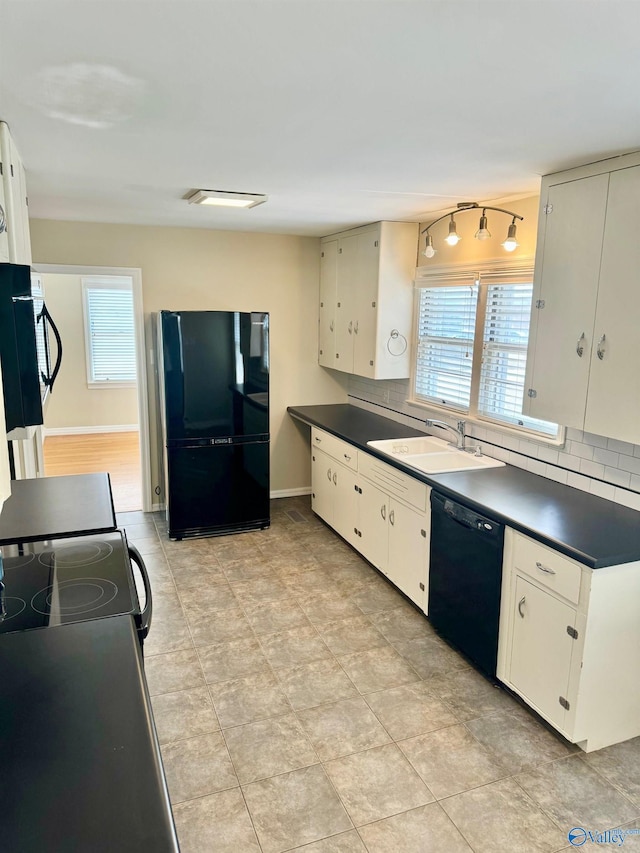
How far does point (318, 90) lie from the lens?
5.47 ft

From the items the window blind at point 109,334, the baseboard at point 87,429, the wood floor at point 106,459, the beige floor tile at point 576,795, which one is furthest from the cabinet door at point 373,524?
the baseboard at point 87,429

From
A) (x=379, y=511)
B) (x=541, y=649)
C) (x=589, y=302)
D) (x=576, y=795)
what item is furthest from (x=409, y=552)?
(x=589, y=302)

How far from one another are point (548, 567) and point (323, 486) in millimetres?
2524

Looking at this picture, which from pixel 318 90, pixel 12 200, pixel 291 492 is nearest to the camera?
pixel 318 90

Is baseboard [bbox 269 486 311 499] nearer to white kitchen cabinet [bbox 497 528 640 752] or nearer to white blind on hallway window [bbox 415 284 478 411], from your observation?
white blind on hallway window [bbox 415 284 478 411]

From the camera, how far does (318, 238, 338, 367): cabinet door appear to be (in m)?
4.91

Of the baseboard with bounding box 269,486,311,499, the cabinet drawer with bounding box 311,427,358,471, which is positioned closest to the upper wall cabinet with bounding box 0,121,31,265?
the cabinet drawer with bounding box 311,427,358,471

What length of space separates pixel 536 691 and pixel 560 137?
218 cm

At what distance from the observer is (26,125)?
203cm

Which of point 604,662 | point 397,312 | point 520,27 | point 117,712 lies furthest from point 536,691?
point 397,312

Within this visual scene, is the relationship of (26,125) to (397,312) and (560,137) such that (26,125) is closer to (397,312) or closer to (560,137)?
(560,137)

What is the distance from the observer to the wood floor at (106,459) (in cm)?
563

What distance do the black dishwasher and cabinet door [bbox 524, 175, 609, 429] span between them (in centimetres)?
62

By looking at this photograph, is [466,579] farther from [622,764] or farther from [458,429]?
[458,429]
